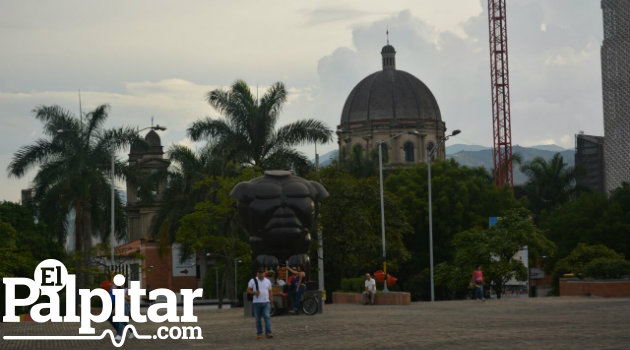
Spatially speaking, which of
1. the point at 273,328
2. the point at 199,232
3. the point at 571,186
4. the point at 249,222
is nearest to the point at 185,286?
the point at 571,186

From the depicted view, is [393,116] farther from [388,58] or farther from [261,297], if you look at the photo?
[261,297]

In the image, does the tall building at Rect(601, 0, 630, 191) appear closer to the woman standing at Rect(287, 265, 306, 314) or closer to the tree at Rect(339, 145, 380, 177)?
the tree at Rect(339, 145, 380, 177)

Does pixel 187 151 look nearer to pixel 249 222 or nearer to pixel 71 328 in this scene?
pixel 249 222

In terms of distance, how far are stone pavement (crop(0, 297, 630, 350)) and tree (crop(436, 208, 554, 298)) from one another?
59.7 ft

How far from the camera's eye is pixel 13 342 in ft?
65.7

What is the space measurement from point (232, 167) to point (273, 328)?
67.8ft

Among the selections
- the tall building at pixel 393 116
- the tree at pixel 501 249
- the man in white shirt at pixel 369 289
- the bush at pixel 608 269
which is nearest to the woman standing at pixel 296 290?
the man in white shirt at pixel 369 289

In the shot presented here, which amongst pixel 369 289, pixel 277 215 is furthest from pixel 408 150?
pixel 277 215

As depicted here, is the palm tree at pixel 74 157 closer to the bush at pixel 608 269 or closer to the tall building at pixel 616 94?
the bush at pixel 608 269

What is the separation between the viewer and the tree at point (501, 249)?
44.7 meters

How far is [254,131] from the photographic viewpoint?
42688 millimetres

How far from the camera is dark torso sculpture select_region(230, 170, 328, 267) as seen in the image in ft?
92.6

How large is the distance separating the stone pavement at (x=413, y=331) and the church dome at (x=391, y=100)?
75.0 metres

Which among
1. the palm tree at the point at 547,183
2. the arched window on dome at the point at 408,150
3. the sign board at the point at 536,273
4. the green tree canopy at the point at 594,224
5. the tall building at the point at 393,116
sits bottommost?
the sign board at the point at 536,273
